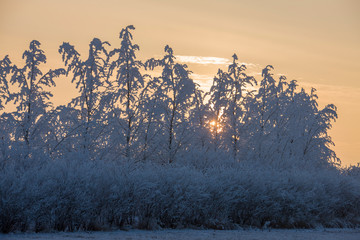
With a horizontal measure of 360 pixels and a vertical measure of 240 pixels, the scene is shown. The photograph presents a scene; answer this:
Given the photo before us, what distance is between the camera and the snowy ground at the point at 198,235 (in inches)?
419

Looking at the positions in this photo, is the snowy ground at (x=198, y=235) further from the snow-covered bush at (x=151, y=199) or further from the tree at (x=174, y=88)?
the tree at (x=174, y=88)

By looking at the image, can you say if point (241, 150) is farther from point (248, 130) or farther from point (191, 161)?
point (191, 161)

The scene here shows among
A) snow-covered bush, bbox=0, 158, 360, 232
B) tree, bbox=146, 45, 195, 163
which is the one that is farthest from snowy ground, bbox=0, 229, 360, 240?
tree, bbox=146, 45, 195, 163

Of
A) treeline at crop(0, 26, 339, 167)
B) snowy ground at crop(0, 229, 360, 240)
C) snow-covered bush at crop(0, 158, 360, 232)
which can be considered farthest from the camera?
treeline at crop(0, 26, 339, 167)

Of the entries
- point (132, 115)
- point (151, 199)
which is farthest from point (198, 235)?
point (132, 115)

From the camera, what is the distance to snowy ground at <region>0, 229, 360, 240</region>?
34.9ft

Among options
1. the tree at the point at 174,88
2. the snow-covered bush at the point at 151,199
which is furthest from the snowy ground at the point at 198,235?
the tree at the point at 174,88

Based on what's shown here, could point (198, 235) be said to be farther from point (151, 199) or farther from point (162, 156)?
point (162, 156)

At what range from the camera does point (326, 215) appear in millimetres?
15219

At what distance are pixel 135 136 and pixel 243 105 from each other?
6068 millimetres

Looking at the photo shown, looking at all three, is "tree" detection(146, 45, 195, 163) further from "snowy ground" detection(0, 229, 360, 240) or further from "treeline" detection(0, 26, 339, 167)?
"snowy ground" detection(0, 229, 360, 240)

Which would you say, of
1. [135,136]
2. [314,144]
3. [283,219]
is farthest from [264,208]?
[314,144]

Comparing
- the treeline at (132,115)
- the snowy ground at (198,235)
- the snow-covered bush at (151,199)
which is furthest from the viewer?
the treeline at (132,115)

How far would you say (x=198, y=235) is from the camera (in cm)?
1154
